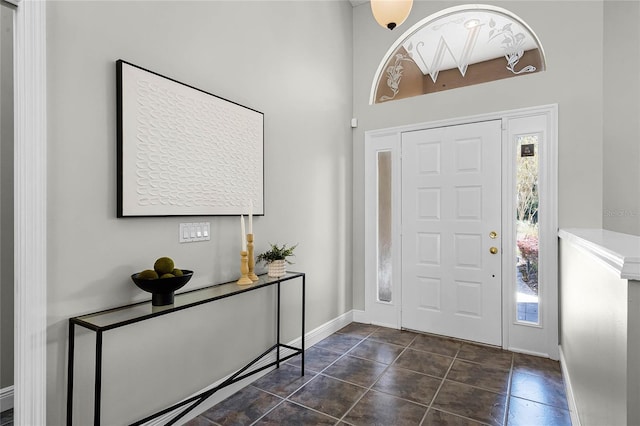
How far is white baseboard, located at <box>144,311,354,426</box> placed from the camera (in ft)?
6.83

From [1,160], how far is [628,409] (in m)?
2.78

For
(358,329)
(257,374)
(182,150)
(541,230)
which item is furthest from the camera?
(358,329)

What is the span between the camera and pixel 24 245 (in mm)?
1473

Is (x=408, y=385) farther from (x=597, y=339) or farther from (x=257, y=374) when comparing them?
(x=597, y=339)

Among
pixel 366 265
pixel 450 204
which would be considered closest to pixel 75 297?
pixel 366 265

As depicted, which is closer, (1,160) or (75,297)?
(75,297)

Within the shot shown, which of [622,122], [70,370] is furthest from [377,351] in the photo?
[622,122]

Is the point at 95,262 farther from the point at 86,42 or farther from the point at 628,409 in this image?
the point at 628,409

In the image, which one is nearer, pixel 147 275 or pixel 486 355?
pixel 147 275

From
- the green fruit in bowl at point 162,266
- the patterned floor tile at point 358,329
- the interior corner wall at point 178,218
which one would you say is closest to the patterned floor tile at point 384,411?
the interior corner wall at point 178,218

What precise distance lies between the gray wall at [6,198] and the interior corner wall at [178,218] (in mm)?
440

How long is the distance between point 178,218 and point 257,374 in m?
1.34

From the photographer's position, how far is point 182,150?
2088mm

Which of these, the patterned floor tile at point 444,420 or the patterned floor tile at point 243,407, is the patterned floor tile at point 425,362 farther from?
the patterned floor tile at point 243,407
